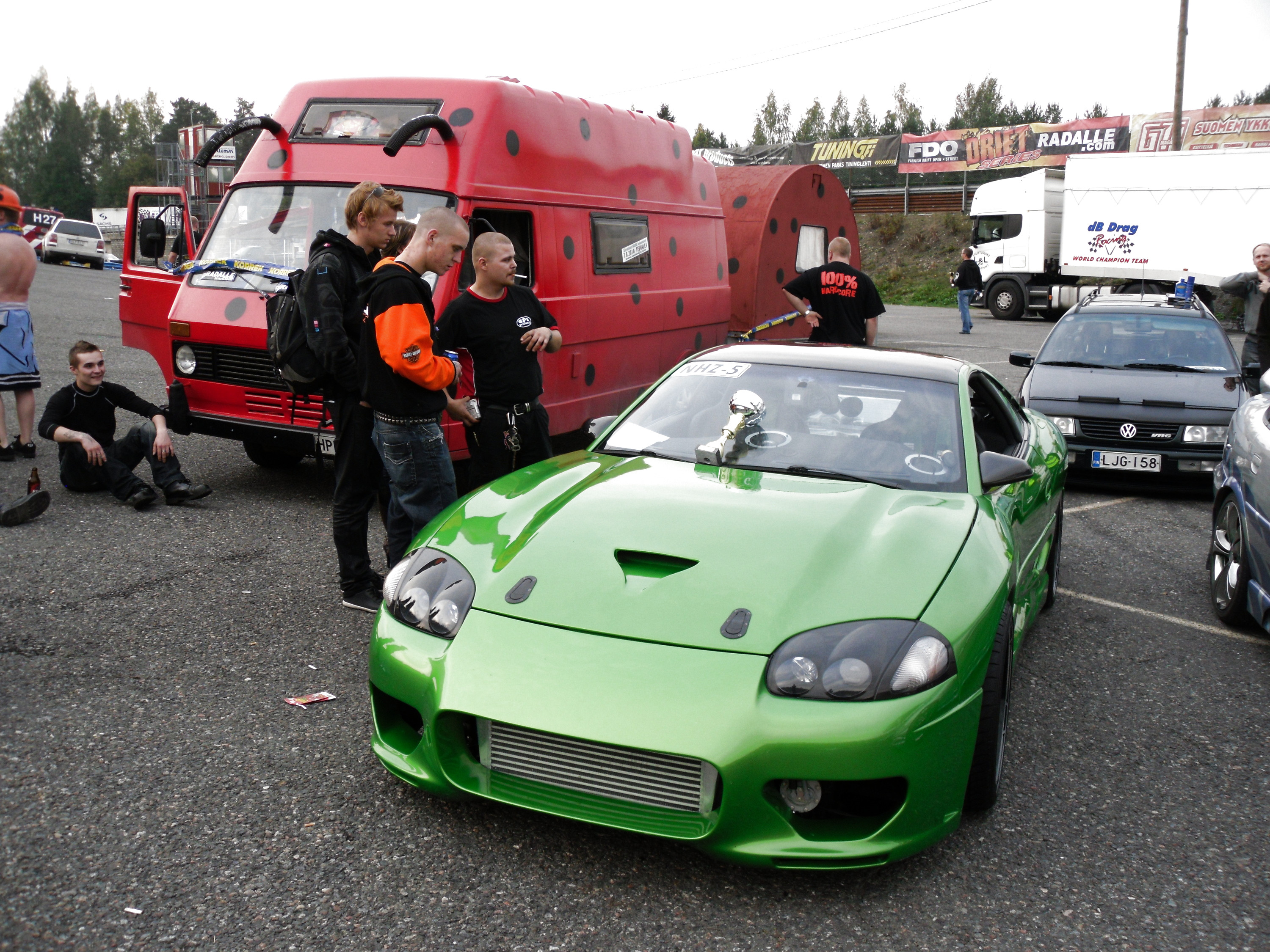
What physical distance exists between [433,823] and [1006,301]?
89.7 feet

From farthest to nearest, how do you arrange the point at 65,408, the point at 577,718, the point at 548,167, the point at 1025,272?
the point at 1025,272 < the point at 548,167 < the point at 65,408 < the point at 577,718

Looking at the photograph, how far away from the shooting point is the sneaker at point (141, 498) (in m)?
6.50

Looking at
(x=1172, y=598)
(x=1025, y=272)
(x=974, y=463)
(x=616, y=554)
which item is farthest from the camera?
(x=1025, y=272)

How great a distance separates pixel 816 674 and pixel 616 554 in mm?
735

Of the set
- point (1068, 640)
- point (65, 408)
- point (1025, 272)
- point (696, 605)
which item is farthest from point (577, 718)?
point (1025, 272)

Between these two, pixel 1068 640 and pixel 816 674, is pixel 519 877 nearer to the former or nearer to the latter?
pixel 816 674

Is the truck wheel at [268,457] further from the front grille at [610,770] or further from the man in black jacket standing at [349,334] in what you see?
the front grille at [610,770]

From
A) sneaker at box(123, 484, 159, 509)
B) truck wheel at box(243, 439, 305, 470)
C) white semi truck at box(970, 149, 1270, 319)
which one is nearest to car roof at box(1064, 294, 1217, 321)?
truck wheel at box(243, 439, 305, 470)

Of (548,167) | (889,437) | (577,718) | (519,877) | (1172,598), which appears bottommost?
(1172,598)

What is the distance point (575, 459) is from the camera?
4125mm

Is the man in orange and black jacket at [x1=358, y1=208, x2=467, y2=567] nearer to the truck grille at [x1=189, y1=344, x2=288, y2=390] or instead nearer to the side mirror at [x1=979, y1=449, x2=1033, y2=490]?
the side mirror at [x1=979, y1=449, x2=1033, y2=490]

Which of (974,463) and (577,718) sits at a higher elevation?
(974,463)

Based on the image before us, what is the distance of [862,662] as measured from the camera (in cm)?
270

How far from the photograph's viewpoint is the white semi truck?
21859 millimetres
